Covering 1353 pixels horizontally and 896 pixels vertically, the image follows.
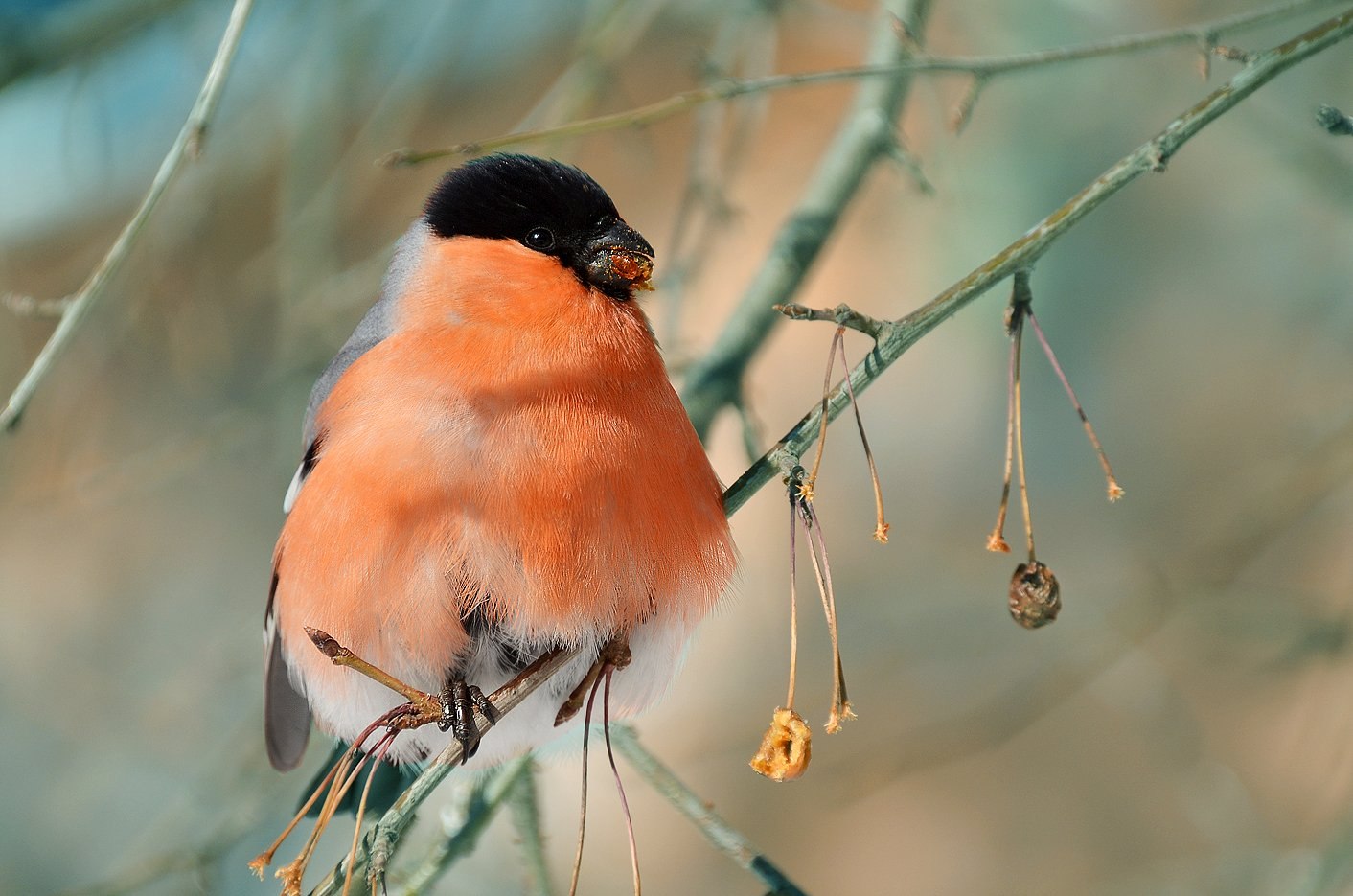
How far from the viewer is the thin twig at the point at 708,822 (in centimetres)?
159

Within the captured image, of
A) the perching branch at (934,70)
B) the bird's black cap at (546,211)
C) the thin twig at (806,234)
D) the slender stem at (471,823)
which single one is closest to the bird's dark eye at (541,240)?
the bird's black cap at (546,211)

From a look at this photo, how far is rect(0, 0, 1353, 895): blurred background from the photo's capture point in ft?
8.38

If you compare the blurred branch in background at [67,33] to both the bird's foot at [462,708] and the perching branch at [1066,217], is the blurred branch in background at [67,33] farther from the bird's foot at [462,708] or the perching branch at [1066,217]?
the perching branch at [1066,217]

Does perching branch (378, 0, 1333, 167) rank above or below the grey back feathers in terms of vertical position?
above

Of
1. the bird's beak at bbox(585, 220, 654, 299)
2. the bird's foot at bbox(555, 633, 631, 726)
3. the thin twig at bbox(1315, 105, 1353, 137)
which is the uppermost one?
the thin twig at bbox(1315, 105, 1353, 137)

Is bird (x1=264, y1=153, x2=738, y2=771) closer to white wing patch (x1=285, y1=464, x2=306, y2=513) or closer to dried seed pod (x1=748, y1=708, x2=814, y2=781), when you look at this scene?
white wing patch (x1=285, y1=464, x2=306, y2=513)

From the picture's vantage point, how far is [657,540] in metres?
1.70

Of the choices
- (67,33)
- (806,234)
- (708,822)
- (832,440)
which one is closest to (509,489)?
(708,822)

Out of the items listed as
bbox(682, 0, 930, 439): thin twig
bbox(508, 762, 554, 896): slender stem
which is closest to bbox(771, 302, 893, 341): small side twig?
bbox(682, 0, 930, 439): thin twig

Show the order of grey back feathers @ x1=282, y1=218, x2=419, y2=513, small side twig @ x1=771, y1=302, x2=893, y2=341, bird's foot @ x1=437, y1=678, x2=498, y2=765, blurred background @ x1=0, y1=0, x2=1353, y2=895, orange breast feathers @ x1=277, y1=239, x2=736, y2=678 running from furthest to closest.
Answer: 1. blurred background @ x1=0, y1=0, x2=1353, y2=895
2. grey back feathers @ x1=282, y1=218, x2=419, y2=513
3. orange breast feathers @ x1=277, y1=239, x2=736, y2=678
4. bird's foot @ x1=437, y1=678, x2=498, y2=765
5. small side twig @ x1=771, y1=302, x2=893, y2=341

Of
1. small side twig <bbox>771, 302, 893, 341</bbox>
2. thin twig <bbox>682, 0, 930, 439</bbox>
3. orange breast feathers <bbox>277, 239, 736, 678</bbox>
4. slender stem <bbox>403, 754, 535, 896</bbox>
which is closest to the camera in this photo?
small side twig <bbox>771, 302, 893, 341</bbox>

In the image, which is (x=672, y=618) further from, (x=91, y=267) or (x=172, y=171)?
(x=91, y=267)

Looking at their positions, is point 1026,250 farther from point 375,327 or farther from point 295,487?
point 295,487

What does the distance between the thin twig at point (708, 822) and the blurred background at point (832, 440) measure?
913 mm
